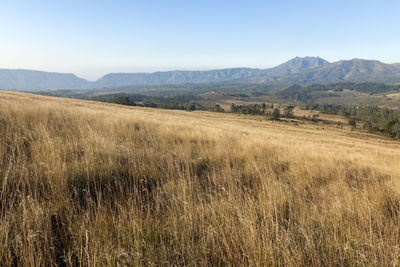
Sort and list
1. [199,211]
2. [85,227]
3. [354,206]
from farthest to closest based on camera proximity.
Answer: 1. [354,206]
2. [199,211]
3. [85,227]

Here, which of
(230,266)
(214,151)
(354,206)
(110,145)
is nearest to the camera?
(230,266)

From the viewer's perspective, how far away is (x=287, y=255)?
66.9 inches

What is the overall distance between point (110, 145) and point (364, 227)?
4.77 metres

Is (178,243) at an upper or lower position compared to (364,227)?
upper

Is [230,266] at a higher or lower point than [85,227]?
lower

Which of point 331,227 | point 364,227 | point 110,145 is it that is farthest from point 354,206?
point 110,145

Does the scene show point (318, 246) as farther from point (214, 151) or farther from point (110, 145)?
point (110, 145)

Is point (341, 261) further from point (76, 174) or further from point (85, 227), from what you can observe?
point (76, 174)

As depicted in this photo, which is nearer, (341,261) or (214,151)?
(341,261)

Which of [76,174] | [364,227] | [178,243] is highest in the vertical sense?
[76,174]

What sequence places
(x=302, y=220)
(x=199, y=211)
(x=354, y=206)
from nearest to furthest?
(x=199, y=211), (x=302, y=220), (x=354, y=206)

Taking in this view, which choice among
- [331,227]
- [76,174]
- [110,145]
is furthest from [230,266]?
[110,145]

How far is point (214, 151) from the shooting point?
546cm

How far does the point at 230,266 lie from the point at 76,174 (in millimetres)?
2728
